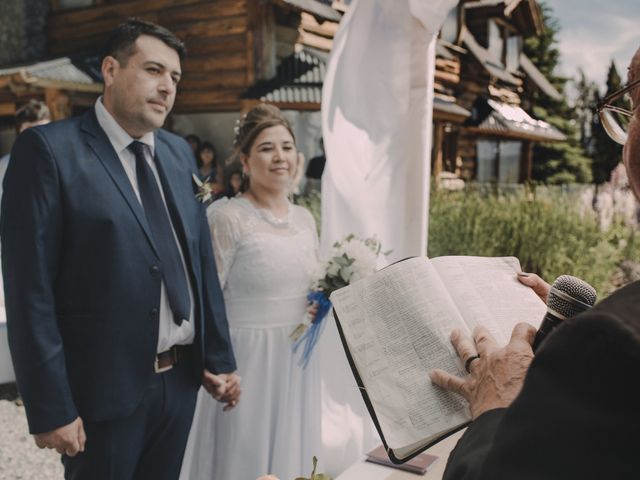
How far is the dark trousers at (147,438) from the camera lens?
1929mm

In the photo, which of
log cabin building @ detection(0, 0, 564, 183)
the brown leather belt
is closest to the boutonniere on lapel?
the brown leather belt

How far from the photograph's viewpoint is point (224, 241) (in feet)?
9.24

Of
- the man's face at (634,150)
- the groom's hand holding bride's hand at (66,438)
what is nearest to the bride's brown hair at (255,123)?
the groom's hand holding bride's hand at (66,438)

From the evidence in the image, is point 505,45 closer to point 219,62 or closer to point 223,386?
point 219,62

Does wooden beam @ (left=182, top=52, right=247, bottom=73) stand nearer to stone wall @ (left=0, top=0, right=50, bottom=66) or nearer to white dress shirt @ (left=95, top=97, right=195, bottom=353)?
stone wall @ (left=0, top=0, right=50, bottom=66)

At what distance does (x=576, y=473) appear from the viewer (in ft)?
2.05

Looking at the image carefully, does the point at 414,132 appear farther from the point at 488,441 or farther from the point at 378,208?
the point at 488,441

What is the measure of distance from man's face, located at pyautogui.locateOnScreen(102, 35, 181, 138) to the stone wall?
11.8 m

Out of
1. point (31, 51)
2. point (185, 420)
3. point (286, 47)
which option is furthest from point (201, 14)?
point (185, 420)

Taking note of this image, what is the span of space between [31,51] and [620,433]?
14022mm

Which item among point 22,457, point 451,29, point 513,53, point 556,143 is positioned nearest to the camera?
point 22,457

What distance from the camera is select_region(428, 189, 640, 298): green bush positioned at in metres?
5.63

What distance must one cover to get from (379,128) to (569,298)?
7.24ft

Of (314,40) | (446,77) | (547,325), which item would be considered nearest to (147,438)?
(547,325)
